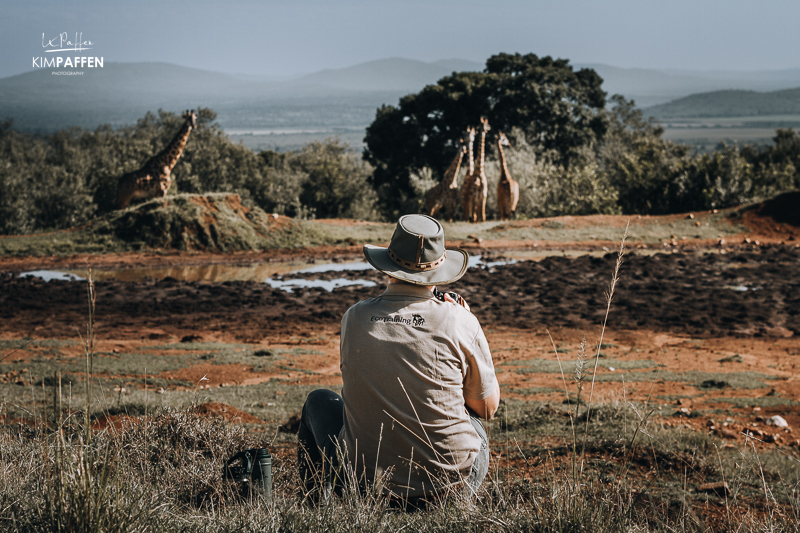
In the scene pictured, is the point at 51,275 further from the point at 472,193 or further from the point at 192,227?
the point at 472,193

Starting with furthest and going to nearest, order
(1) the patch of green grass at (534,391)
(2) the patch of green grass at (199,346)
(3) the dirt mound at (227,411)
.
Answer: (2) the patch of green grass at (199,346) → (1) the patch of green grass at (534,391) → (3) the dirt mound at (227,411)

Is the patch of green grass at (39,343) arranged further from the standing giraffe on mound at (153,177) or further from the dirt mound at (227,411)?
the standing giraffe on mound at (153,177)

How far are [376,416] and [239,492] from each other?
0.85 meters

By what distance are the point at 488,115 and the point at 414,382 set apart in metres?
32.0

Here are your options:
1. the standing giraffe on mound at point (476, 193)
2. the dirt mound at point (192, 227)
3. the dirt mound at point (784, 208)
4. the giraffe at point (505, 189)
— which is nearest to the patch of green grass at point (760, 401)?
the dirt mound at point (192, 227)

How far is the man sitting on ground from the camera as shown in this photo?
8.94 feet

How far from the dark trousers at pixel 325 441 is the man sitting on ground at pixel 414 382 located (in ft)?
0.07

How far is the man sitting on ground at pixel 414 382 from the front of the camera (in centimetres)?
272

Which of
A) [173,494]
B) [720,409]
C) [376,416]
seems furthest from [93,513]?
[720,409]

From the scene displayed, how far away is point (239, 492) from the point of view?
3049mm

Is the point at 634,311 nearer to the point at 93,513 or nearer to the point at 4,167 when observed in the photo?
the point at 93,513

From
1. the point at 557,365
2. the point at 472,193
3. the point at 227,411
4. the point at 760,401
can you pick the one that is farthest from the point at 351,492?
the point at 472,193

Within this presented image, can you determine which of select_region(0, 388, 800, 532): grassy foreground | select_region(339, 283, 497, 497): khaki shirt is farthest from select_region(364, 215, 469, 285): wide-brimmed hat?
select_region(0, 388, 800, 532): grassy foreground

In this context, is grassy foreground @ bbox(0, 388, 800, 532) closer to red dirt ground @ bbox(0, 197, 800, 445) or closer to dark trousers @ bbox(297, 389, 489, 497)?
dark trousers @ bbox(297, 389, 489, 497)
